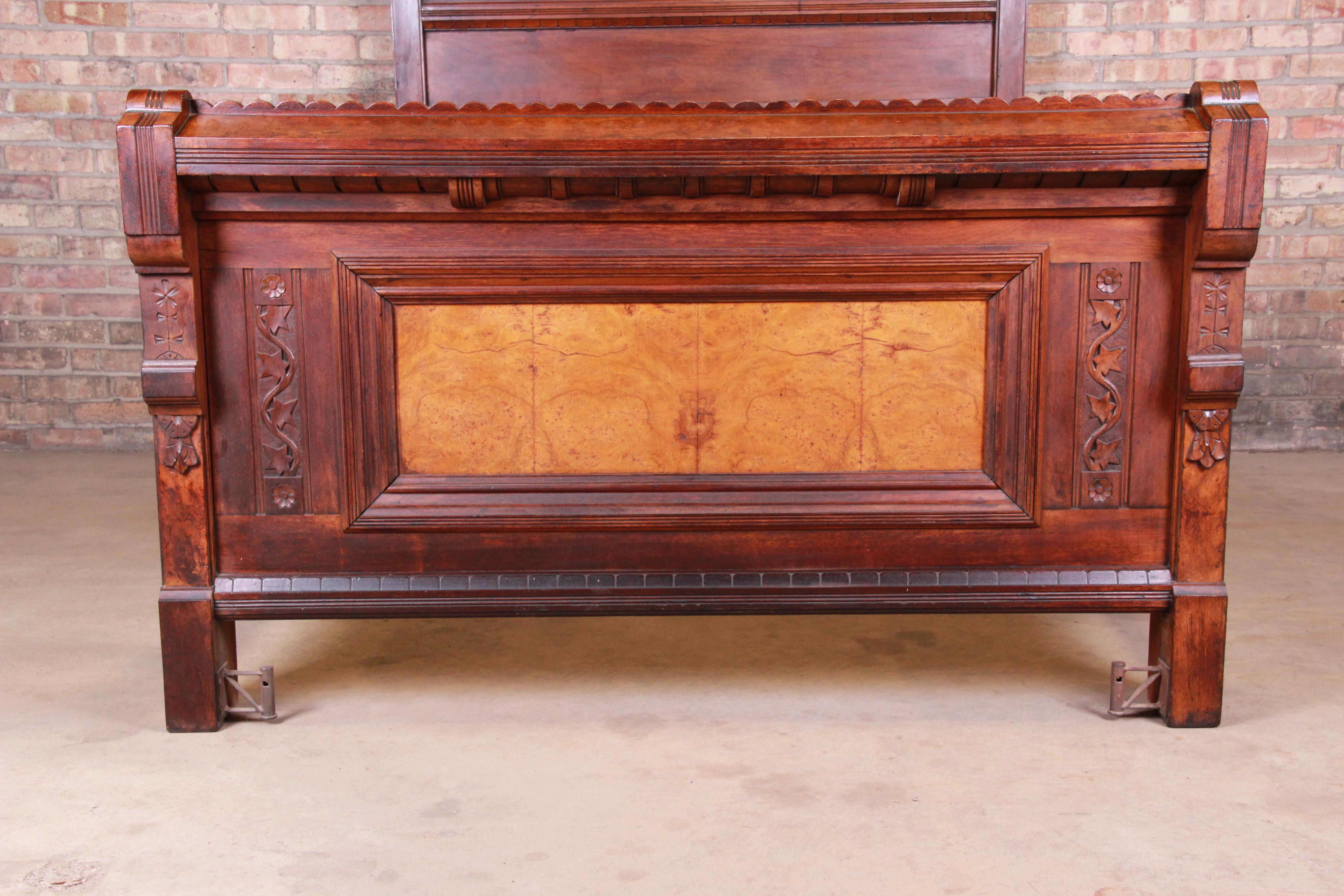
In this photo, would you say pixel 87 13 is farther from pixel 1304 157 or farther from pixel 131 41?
pixel 1304 157

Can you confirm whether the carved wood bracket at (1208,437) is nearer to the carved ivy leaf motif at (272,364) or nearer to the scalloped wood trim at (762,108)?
the scalloped wood trim at (762,108)

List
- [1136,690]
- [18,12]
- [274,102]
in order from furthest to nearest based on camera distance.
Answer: [274,102] < [18,12] < [1136,690]

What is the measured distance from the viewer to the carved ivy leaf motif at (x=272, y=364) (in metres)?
1.81

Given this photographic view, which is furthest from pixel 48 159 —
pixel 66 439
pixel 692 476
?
Answer: pixel 692 476

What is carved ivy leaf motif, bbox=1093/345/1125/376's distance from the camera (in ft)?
5.99

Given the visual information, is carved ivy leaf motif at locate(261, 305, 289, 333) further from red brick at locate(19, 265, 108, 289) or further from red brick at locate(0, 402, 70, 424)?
red brick at locate(0, 402, 70, 424)

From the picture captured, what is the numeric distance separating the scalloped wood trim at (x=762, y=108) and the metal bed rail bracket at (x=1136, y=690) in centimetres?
95

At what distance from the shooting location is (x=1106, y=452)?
1.84 meters

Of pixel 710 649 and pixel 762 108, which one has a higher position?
pixel 762 108

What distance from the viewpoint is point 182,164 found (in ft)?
5.50

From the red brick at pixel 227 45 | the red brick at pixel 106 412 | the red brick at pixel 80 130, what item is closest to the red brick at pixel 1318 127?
the red brick at pixel 227 45

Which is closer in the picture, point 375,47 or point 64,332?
point 375,47

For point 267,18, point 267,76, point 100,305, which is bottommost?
point 100,305

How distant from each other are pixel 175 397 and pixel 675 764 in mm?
1017
